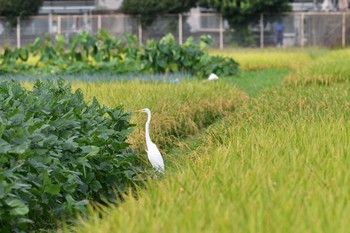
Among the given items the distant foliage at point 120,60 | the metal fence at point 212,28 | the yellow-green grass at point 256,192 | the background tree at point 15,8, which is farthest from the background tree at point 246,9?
the yellow-green grass at point 256,192

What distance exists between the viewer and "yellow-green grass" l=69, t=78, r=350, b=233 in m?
3.48

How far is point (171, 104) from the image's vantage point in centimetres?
934

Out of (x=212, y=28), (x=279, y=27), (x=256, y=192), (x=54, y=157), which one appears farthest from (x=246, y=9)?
(x=256, y=192)

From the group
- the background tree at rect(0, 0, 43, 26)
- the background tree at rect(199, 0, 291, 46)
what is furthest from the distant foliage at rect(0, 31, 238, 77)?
the background tree at rect(0, 0, 43, 26)

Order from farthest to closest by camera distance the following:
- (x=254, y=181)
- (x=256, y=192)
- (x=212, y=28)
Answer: (x=212, y=28) → (x=254, y=181) → (x=256, y=192)

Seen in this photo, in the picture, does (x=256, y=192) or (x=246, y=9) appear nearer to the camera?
(x=256, y=192)

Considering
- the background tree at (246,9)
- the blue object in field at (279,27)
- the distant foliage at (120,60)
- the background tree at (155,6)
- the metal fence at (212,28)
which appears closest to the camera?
the distant foliage at (120,60)

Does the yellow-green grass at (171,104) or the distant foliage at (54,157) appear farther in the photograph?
the yellow-green grass at (171,104)

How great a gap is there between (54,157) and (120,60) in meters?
12.4

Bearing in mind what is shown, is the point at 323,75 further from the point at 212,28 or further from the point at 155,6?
the point at 155,6

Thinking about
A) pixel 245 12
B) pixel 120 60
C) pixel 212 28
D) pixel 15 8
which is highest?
pixel 15 8

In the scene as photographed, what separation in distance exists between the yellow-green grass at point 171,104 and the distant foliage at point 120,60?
18.2ft

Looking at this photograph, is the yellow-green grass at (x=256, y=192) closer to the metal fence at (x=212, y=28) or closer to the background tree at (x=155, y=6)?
the metal fence at (x=212, y=28)

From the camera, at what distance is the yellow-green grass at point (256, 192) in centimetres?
348
